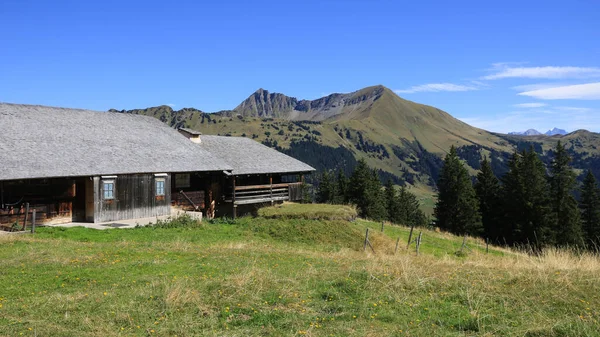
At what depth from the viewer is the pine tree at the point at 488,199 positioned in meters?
59.7

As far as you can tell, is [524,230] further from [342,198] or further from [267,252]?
[267,252]

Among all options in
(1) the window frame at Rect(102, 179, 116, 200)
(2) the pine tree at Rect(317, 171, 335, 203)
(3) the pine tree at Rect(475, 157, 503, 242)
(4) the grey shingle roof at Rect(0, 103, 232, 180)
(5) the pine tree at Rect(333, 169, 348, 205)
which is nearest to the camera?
(4) the grey shingle roof at Rect(0, 103, 232, 180)

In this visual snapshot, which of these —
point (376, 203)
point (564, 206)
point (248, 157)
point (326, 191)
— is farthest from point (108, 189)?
point (326, 191)

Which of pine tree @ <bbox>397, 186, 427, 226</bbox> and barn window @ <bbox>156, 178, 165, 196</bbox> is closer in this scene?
barn window @ <bbox>156, 178, 165, 196</bbox>

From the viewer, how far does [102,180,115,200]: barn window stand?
27.9m

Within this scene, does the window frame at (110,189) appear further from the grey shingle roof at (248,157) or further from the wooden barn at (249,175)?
the grey shingle roof at (248,157)

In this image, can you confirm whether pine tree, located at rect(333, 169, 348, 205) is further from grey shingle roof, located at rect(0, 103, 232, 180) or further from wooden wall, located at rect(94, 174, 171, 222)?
wooden wall, located at rect(94, 174, 171, 222)

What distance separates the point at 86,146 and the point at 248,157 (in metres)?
13.7

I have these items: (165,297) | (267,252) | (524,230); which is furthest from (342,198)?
(165,297)

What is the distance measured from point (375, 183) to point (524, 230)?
30891 millimetres

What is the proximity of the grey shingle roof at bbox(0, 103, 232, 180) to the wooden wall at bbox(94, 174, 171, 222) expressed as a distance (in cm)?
83

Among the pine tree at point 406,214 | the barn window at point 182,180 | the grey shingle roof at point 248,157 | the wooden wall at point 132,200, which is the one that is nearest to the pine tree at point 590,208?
the pine tree at point 406,214

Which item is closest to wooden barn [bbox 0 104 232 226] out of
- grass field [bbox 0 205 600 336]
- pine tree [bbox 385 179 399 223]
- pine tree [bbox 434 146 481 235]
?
grass field [bbox 0 205 600 336]

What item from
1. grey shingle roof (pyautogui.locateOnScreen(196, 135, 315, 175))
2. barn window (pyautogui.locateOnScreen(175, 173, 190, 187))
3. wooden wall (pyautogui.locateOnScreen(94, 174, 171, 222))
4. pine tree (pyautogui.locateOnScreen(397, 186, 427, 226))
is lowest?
pine tree (pyautogui.locateOnScreen(397, 186, 427, 226))
